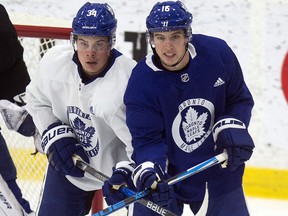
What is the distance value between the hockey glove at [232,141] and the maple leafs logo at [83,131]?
18.2 inches

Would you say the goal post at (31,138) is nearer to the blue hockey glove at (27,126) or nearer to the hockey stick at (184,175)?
the blue hockey glove at (27,126)

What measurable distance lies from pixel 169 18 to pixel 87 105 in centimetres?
45

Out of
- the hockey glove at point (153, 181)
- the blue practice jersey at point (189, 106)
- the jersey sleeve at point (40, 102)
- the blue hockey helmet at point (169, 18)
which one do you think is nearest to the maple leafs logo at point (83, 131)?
the jersey sleeve at point (40, 102)

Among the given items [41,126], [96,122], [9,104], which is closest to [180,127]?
[96,122]

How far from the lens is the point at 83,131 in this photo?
9.55ft

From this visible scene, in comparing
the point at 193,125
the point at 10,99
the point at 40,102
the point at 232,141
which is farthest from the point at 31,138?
the point at 232,141

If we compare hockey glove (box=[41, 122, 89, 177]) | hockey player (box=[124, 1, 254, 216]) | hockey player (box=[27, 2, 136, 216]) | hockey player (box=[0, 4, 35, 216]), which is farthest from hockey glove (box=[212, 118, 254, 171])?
hockey player (box=[0, 4, 35, 216])

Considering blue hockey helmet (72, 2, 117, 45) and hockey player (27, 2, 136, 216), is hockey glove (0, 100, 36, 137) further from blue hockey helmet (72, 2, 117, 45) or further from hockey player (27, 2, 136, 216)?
blue hockey helmet (72, 2, 117, 45)

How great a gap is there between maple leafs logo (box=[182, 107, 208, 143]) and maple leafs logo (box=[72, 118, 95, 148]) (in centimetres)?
36

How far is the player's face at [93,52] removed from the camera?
9.02 feet

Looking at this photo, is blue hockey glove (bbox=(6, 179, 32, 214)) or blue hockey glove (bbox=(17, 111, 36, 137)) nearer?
blue hockey glove (bbox=(17, 111, 36, 137))

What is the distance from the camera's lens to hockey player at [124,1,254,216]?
8.61 ft

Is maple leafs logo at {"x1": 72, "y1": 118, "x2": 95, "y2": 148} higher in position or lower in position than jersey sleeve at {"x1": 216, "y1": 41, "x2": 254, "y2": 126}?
lower

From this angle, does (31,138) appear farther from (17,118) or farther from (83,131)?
(83,131)
